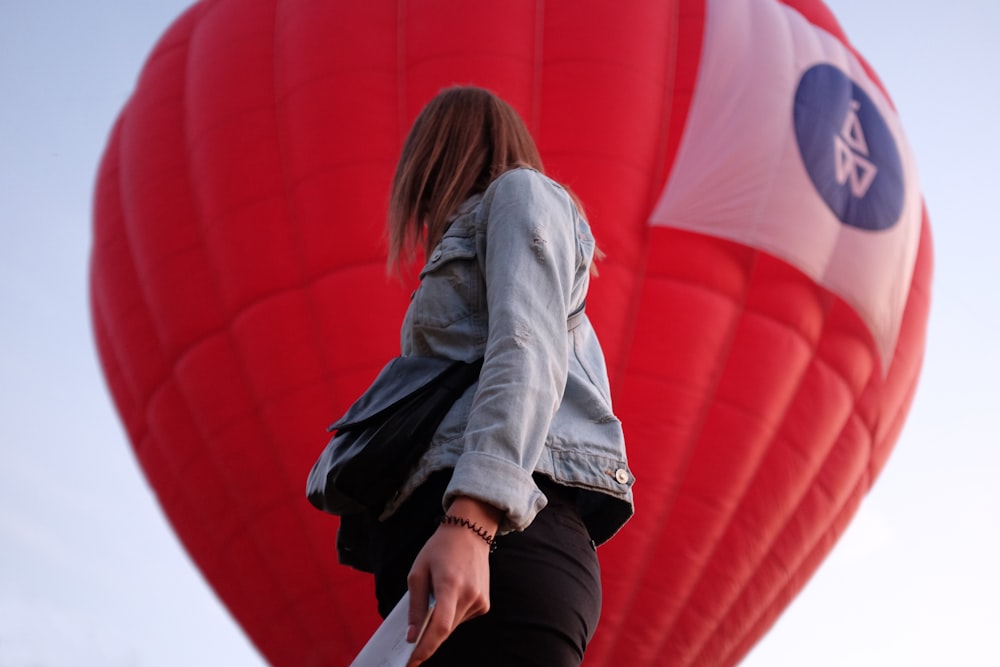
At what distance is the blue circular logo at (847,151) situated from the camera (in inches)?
219

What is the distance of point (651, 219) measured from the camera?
522 centimetres

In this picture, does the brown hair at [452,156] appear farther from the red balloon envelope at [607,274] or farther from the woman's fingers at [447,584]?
the red balloon envelope at [607,274]

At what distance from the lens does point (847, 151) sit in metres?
5.68

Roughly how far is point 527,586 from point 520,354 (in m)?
0.25

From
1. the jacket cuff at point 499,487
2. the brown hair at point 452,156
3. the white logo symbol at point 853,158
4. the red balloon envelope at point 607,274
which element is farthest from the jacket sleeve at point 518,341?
the white logo symbol at point 853,158

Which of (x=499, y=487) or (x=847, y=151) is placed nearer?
(x=499, y=487)

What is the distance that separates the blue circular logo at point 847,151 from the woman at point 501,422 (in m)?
4.20

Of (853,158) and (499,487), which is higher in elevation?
(499,487)

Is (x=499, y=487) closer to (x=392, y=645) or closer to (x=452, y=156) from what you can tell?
(x=392, y=645)

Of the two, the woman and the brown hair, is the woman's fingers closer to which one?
the woman

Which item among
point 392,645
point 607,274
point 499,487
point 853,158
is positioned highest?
point 499,487

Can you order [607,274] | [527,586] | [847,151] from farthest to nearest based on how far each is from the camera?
[847,151], [607,274], [527,586]

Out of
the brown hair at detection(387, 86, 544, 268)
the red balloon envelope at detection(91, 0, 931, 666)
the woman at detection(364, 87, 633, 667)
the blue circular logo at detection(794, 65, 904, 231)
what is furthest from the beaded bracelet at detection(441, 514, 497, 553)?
the blue circular logo at detection(794, 65, 904, 231)

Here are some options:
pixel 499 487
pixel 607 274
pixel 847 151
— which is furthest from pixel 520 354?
pixel 847 151
